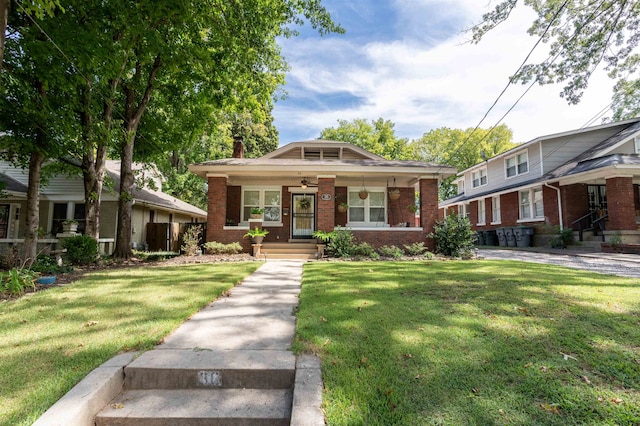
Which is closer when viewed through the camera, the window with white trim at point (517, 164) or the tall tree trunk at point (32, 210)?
the tall tree trunk at point (32, 210)

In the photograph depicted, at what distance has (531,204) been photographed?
60.5 feet

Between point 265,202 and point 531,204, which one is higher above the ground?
point 531,204

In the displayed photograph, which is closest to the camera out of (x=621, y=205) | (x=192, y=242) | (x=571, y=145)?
(x=192, y=242)

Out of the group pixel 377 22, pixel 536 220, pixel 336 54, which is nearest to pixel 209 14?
pixel 377 22

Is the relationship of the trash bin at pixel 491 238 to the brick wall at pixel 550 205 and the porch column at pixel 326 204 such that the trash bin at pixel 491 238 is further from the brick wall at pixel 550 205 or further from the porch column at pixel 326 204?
the porch column at pixel 326 204

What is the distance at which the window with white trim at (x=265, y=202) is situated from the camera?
14344mm

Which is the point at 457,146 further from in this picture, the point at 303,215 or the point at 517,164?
the point at 303,215

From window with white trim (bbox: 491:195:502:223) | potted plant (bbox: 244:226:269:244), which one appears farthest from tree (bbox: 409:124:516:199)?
potted plant (bbox: 244:226:269:244)

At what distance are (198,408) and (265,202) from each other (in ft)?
40.6

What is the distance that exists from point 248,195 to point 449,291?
11.0 metres

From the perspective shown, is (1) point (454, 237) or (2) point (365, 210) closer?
(1) point (454, 237)

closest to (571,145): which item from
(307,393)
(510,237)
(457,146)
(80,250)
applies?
(510,237)

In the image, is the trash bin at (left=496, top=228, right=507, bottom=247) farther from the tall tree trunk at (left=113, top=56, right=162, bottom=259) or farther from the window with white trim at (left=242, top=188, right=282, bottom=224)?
the tall tree trunk at (left=113, top=56, right=162, bottom=259)

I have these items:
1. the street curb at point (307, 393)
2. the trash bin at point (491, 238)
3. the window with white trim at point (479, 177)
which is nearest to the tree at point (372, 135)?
the window with white trim at point (479, 177)
